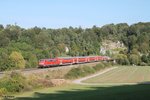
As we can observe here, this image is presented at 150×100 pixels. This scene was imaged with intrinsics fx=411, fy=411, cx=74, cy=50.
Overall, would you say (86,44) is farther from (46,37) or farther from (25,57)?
(25,57)

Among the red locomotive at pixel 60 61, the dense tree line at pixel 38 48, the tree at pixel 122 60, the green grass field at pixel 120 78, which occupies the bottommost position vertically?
the green grass field at pixel 120 78

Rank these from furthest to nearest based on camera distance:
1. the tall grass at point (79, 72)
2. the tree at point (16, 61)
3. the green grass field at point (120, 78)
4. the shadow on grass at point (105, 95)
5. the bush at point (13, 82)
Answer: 1. the tree at point (16, 61)
2. the tall grass at point (79, 72)
3. the green grass field at point (120, 78)
4. the bush at point (13, 82)
5. the shadow on grass at point (105, 95)

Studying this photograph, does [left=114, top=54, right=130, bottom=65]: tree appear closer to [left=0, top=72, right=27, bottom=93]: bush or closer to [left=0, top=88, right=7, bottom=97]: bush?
[left=0, top=72, right=27, bottom=93]: bush

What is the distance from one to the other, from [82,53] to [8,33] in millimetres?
33572

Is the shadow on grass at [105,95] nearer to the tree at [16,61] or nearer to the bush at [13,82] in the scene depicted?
the bush at [13,82]

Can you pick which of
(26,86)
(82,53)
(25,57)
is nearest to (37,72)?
(26,86)

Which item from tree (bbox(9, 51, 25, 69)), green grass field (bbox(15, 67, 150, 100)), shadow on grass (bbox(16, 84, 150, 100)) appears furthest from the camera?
tree (bbox(9, 51, 25, 69))

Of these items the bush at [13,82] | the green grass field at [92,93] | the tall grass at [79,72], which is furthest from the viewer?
the tall grass at [79,72]

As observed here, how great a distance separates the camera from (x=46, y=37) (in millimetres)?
168750

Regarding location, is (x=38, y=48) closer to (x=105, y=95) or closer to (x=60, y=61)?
(x=60, y=61)

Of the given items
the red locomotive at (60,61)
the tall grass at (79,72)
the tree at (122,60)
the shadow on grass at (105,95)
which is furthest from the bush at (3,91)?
the tree at (122,60)

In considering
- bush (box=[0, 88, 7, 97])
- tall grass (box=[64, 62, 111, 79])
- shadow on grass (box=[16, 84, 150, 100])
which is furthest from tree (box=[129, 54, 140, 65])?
shadow on grass (box=[16, 84, 150, 100])

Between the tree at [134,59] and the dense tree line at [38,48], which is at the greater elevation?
the dense tree line at [38,48]

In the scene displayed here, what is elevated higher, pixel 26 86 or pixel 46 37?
pixel 46 37
